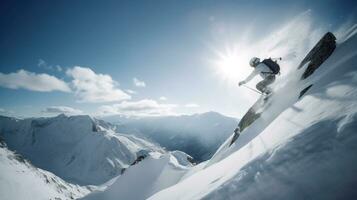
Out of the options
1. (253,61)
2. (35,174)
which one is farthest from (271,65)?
(35,174)

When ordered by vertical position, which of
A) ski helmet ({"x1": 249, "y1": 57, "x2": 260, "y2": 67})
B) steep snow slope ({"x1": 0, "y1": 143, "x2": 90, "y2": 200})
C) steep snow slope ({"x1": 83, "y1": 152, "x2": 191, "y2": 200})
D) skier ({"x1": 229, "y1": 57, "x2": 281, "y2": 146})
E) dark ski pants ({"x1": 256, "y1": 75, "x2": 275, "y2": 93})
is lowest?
steep snow slope ({"x1": 83, "y1": 152, "x2": 191, "y2": 200})

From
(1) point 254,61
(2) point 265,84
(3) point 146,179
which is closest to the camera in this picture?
(1) point 254,61

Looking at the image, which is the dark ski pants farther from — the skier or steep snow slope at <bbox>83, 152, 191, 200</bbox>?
steep snow slope at <bbox>83, 152, 191, 200</bbox>

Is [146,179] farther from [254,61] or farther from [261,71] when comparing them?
[254,61]

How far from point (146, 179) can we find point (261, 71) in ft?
85.7

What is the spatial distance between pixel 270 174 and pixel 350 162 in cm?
167

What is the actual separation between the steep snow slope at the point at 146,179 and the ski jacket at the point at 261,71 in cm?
1844

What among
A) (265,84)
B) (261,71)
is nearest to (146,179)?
(265,84)

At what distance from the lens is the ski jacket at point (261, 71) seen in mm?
22719

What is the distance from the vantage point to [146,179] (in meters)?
36.2

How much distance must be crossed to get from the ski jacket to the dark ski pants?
2.02ft

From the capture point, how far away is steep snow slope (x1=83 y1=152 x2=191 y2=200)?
3231 cm

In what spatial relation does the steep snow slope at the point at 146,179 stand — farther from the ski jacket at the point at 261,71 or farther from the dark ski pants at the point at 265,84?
the ski jacket at the point at 261,71

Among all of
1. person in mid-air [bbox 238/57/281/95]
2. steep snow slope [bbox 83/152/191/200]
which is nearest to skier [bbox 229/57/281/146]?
person in mid-air [bbox 238/57/281/95]
